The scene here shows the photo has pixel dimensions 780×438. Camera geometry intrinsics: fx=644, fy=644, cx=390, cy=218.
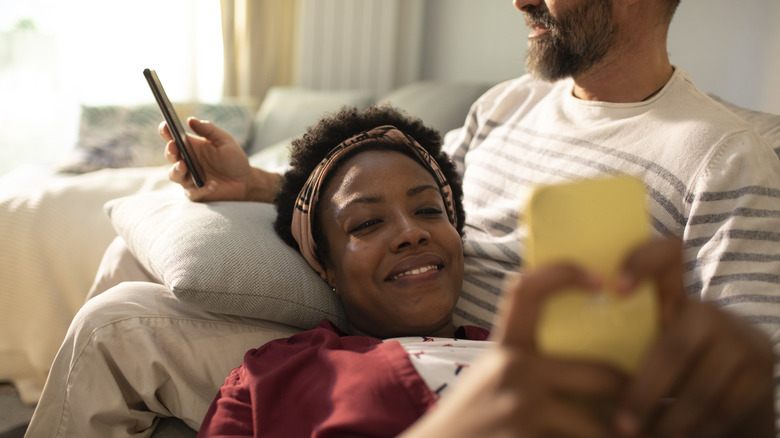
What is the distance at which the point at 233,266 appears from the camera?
102 cm

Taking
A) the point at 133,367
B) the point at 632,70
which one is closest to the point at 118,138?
the point at 133,367

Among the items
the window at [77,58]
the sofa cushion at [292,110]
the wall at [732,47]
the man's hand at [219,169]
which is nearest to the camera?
the man's hand at [219,169]

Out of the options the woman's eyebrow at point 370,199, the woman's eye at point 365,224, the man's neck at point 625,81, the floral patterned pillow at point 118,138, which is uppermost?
the man's neck at point 625,81

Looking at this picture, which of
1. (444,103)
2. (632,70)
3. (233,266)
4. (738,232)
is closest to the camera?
(738,232)

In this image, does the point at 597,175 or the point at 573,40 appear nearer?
the point at 597,175

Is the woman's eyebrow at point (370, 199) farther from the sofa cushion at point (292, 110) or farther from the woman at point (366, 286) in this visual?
the sofa cushion at point (292, 110)

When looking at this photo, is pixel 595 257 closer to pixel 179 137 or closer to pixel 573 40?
pixel 573 40

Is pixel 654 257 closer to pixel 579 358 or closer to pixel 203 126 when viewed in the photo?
pixel 579 358

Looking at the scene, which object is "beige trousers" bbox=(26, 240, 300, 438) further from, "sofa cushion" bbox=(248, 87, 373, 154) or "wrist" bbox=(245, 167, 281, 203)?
"sofa cushion" bbox=(248, 87, 373, 154)

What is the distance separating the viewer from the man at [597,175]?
0.46 m

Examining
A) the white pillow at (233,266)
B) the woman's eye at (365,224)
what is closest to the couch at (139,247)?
the white pillow at (233,266)

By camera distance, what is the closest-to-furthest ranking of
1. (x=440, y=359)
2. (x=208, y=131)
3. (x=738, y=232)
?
1. (x=440, y=359)
2. (x=738, y=232)
3. (x=208, y=131)

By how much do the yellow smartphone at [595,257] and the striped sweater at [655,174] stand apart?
0.22 m

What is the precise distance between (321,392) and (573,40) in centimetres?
88
